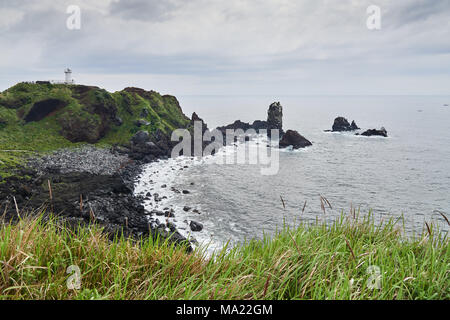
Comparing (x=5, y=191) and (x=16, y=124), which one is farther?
(x=16, y=124)

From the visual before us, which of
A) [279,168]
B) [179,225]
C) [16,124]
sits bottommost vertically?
[179,225]

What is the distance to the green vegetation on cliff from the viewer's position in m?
48.7

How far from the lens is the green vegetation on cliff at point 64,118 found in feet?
160

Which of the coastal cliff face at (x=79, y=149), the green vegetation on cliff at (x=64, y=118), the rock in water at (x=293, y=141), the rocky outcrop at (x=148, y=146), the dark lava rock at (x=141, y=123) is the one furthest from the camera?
the rock in water at (x=293, y=141)

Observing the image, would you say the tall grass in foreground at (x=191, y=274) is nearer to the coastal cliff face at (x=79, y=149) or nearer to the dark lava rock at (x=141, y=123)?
the coastal cliff face at (x=79, y=149)

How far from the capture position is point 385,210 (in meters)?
30.9

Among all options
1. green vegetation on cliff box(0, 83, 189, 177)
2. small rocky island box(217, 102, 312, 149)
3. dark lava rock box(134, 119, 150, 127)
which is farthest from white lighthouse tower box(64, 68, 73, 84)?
small rocky island box(217, 102, 312, 149)

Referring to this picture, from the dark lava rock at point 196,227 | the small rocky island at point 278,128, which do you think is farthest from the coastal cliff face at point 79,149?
the small rocky island at point 278,128

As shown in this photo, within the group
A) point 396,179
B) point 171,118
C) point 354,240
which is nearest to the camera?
point 354,240

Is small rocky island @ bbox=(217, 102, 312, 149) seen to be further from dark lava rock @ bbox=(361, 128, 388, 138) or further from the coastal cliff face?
the coastal cliff face

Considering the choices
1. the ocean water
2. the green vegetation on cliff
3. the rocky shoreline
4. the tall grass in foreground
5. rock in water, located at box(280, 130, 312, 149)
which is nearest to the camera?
the tall grass in foreground

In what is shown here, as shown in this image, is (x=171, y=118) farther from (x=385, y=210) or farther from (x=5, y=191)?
→ (x=385, y=210)
